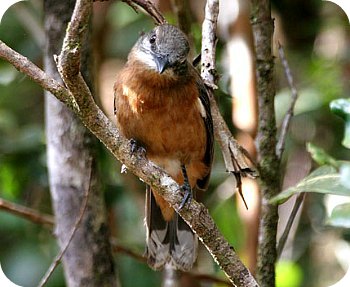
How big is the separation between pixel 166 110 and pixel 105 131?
34.5 inches

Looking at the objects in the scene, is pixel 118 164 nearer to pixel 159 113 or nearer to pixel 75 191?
pixel 159 113

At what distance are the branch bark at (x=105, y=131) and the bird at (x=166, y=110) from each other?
25.0 inches

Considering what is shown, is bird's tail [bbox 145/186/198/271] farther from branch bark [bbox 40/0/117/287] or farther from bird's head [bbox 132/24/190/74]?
bird's head [bbox 132/24/190/74]

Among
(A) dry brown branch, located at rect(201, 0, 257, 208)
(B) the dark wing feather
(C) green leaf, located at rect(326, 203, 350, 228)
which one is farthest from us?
(B) the dark wing feather

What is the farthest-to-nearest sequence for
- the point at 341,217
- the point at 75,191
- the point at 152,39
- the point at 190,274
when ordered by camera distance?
the point at 190,274, the point at 152,39, the point at 75,191, the point at 341,217

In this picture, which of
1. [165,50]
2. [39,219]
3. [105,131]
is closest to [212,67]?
[165,50]

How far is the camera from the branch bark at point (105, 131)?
1772 mm

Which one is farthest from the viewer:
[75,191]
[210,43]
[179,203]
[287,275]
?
[287,275]

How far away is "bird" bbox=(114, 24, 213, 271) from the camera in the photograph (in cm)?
290

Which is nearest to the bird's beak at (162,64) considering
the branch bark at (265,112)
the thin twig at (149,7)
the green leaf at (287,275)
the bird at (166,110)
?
the bird at (166,110)

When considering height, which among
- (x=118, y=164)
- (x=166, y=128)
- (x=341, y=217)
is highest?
(x=341, y=217)

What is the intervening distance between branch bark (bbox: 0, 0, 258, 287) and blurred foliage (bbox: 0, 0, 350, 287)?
102cm

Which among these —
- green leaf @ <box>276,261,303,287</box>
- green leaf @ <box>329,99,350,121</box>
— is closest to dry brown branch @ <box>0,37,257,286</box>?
green leaf @ <box>329,99,350,121</box>

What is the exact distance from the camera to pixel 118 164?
146 inches
